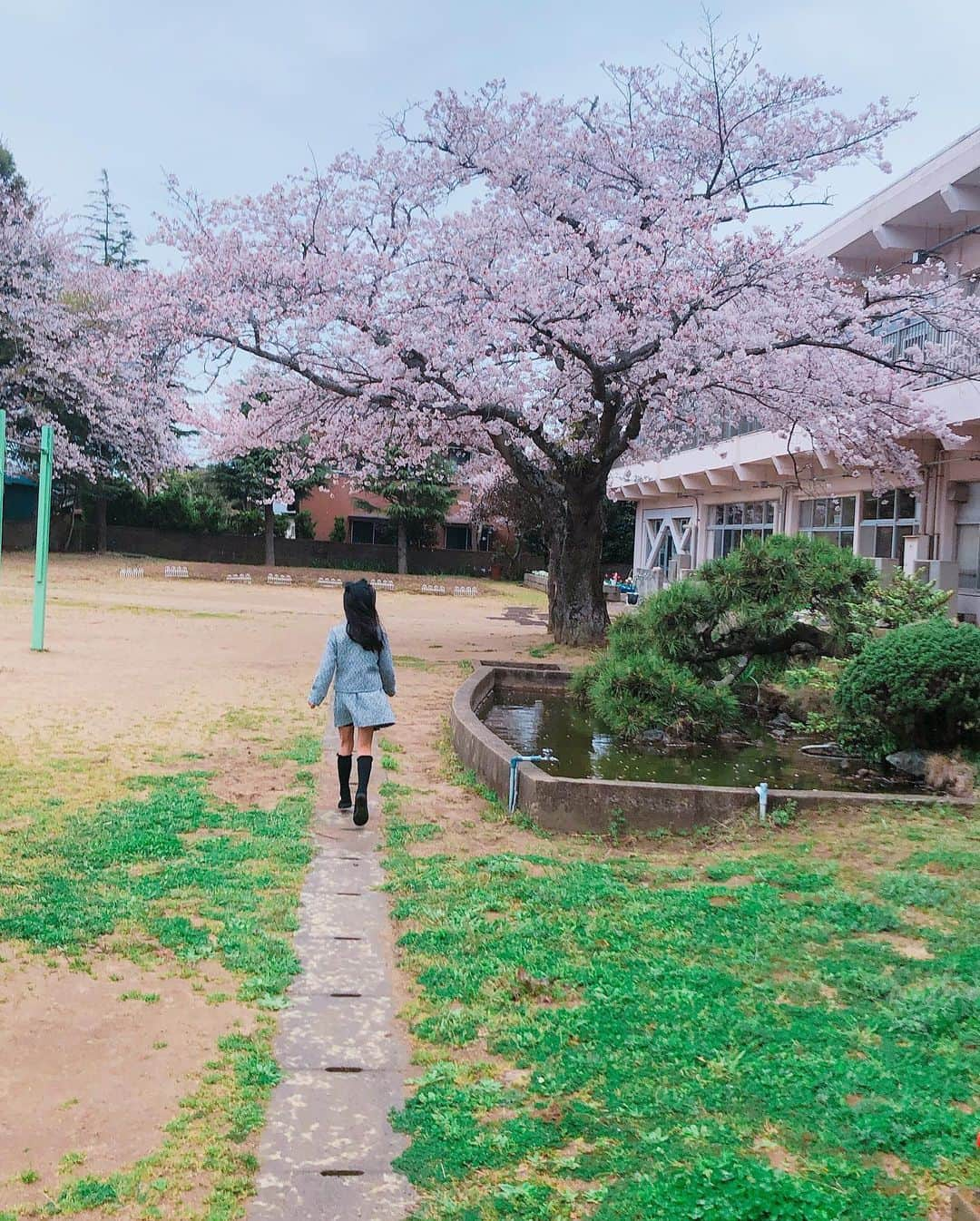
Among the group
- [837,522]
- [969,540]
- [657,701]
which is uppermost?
[837,522]

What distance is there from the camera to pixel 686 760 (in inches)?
332

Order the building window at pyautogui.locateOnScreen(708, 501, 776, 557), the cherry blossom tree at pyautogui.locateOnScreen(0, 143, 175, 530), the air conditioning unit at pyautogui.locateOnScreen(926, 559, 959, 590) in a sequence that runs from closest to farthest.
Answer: the air conditioning unit at pyautogui.locateOnScreen(926, 559, 959, 590) → the building window at pyautogui.locateOnScreen(708, 501, 776, 557) → the cherry blossom tree at pyautogui.locateOnScreen(0, 143, 175, 530)

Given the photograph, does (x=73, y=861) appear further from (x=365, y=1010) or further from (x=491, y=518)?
(x=491, y=518)

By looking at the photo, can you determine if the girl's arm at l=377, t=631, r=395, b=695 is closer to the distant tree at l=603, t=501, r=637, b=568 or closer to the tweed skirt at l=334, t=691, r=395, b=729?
the tweed skirt at l=334, t=691, r=395, b=729

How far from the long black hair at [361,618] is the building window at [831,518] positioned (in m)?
16.4

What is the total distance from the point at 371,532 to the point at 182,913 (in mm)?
43047

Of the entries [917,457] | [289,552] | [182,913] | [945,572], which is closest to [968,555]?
[945,572]

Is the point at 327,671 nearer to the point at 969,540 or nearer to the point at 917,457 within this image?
the point at 917,457

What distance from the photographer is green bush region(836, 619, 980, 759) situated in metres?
7.15

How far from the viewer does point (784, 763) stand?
846 centimetres

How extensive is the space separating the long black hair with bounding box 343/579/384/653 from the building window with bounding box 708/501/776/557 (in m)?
18.9

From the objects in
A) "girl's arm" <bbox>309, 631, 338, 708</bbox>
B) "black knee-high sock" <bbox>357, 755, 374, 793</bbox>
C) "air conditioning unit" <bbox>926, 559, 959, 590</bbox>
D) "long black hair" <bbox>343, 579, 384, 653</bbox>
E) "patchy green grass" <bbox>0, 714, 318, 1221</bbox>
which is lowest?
"patchy green grass" <bbox>0, 714, 318, 1221</bbox>

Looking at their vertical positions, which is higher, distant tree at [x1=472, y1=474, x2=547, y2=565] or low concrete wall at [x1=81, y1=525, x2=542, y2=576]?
distant tree at [x1=472, y1=474, x2=547, y2=565]

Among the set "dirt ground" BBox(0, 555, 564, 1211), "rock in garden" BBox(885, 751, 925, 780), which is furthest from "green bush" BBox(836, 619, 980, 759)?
"dirt ground" BBox(0, 555, 564, 1211)
